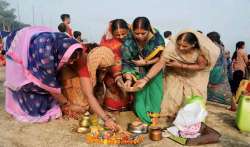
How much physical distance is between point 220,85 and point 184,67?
1.57 m

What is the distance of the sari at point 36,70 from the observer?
4422 millimetres

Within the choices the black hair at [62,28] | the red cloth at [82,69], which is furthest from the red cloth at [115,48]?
the black hair at [62,28]

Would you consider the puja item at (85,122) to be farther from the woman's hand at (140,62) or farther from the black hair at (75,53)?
the woman's hand at (140,62)

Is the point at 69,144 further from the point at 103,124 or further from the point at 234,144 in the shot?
the point at 234,144

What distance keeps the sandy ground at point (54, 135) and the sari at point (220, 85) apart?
1170 millimetres

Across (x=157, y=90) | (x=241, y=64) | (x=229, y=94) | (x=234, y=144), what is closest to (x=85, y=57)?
(x=157, y=90)

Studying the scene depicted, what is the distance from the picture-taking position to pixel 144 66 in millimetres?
5207

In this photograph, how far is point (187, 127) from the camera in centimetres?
436

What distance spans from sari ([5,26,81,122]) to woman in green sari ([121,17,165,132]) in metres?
1.00

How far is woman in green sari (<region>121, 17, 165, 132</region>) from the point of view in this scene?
5.11m

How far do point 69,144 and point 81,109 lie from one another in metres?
1.12

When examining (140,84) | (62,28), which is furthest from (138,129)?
(62,28)

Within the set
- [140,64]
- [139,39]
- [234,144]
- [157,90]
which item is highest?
[139,39]

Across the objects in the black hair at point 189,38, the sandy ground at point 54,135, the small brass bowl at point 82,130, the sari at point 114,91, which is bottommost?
the sandy ground at point 54,135
